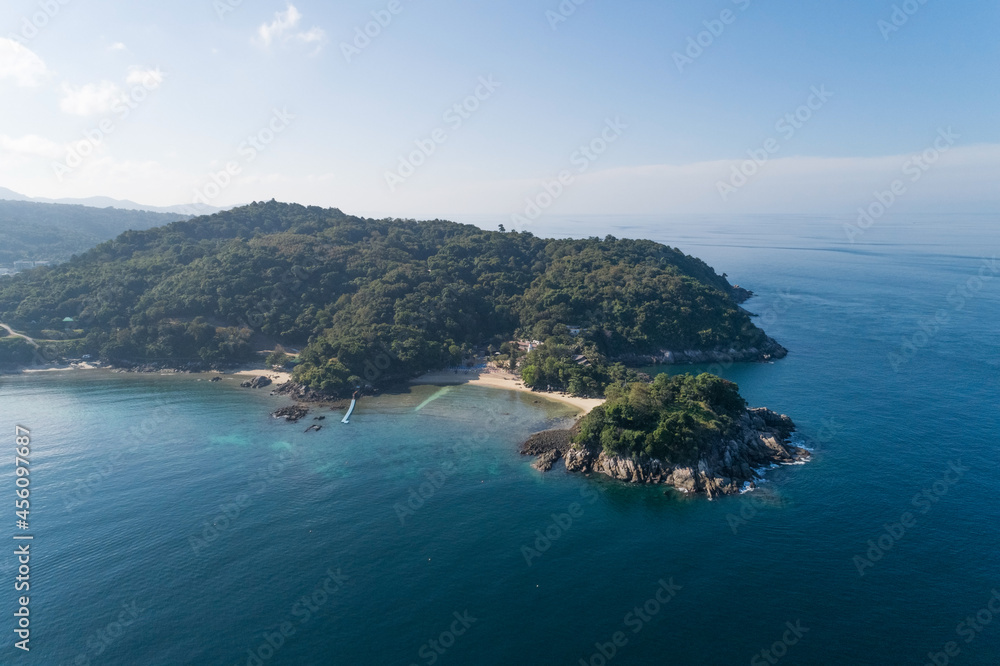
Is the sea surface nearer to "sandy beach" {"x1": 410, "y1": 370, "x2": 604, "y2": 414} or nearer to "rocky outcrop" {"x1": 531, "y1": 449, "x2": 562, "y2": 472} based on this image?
"rocky outcrop" {"x1": 531, "y1": 449, "x2": 562, "y2": 472}

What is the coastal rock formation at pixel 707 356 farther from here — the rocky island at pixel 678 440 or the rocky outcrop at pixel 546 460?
the rocky outcrop at pixel 546 460

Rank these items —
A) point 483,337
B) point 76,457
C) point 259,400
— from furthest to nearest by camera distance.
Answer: point 483,337 → point 259,400 → point 76,457

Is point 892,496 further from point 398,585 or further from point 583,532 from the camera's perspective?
point 398,585


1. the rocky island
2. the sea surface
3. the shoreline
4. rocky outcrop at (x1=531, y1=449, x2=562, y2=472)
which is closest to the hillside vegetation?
the rocky island

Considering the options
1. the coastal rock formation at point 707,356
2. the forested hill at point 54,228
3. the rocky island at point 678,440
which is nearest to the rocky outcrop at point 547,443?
the rocky island at point 678,440

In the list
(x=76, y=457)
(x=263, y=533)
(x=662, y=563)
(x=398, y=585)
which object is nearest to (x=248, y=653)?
(x=398, y=585)

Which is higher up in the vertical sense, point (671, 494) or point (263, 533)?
point (671, 494)

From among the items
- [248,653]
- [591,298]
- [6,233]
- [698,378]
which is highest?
[6,233]
